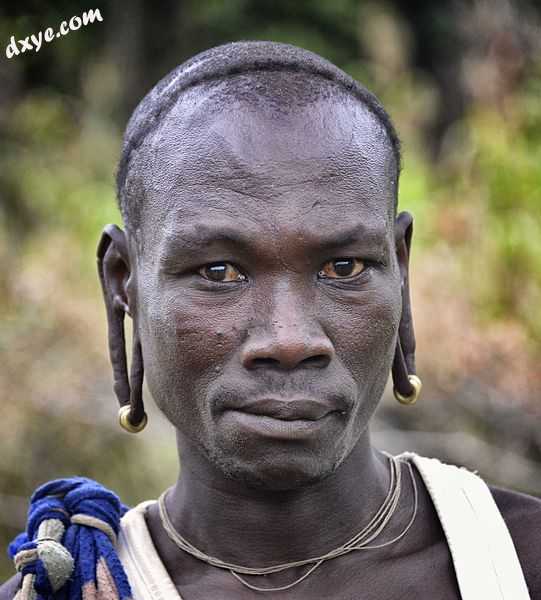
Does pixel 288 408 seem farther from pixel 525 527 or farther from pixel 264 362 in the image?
pixel 525 527

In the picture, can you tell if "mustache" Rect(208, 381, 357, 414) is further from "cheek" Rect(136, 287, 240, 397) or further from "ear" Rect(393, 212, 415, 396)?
"ear" Rect(393, 212, 415, 396)

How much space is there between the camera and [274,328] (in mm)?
2406

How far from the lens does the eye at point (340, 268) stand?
2533 mm

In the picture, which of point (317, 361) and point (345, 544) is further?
point (345, 544)

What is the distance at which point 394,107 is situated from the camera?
9.50m

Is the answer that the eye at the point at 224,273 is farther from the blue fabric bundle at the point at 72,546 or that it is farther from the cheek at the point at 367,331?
the blue fabric bundle at the point at 72,546

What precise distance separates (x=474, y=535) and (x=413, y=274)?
4.04 metres

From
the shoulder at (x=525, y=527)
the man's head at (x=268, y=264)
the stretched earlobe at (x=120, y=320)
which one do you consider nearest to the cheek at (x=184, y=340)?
the man's head at (x=268, y=264)

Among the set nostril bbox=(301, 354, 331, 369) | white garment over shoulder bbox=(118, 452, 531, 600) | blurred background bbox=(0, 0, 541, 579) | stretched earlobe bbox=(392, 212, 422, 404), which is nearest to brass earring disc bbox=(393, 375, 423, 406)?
stretched earlobe bbox=(392, 212, 422, 404)

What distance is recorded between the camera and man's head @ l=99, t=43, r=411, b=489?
2447 mm

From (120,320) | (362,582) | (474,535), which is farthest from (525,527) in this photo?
(120,320)

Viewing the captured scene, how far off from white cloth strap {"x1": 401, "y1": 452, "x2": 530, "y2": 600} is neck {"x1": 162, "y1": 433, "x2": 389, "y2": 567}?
16 cm

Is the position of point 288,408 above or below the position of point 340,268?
below

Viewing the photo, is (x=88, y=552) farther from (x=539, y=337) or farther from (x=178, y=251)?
(x=539, y=337)
